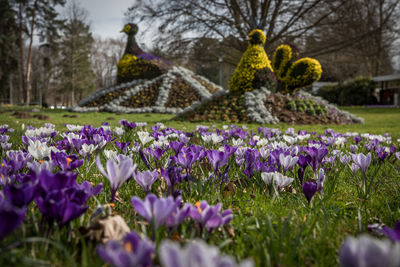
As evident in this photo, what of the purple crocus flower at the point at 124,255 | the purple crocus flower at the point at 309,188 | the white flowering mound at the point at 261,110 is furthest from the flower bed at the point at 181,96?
the purple crocus flower at the point at 124,255

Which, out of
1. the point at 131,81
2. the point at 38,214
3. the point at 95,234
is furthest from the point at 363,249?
the point at 131,81

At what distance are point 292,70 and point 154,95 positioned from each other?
8.97m

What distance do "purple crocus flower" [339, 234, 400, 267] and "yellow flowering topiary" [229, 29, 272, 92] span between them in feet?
34.5

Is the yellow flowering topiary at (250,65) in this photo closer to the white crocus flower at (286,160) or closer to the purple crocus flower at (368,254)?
the white crocus flower at (286,160)

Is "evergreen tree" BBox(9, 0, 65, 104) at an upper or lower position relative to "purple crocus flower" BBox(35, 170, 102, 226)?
upper

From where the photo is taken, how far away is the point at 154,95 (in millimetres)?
17000

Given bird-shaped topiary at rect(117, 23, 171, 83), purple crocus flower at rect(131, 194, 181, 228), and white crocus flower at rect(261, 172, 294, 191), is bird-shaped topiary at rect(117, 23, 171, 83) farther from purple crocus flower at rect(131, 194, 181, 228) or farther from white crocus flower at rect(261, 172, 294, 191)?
purple crocus flower at rect(131, 194, 181, 228)

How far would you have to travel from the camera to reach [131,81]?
62.3 ft

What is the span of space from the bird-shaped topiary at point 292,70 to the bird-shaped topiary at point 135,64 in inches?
365

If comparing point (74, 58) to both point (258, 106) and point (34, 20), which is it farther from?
point (258, 106)

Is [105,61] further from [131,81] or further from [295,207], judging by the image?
[295,207]

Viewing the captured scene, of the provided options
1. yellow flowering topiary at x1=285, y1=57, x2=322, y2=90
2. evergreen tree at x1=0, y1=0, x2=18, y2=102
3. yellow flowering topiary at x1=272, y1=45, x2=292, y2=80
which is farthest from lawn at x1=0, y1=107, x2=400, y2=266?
evergreen tree at x1=0, y1=0, x2=18, y2=102

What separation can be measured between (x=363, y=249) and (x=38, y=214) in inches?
47.2

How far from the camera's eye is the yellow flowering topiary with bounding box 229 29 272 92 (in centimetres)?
1062
